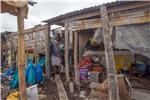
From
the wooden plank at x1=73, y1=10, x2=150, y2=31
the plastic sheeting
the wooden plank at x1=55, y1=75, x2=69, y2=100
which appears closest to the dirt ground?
the wooden plank at x1=55, y1=75, x2=69, y2=100

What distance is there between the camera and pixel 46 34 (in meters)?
11.4

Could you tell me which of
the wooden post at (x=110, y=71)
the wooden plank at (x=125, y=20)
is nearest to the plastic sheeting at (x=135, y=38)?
the wooden plank at (x=125, y=20)

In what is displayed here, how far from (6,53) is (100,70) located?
10.2 metres

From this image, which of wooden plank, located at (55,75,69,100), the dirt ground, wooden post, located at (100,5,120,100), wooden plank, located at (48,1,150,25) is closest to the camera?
wooden post, located at (100,5,120,100)

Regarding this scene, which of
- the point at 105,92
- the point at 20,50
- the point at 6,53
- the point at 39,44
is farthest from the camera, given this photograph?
the point at 6,53

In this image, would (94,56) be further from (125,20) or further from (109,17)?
(125,20)

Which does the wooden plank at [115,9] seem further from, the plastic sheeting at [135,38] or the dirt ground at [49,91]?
the dirt ground at [49,91]

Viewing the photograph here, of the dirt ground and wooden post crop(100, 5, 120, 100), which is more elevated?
wooden post crop(100, 5, 120, 100)

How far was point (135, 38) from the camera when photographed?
748cm

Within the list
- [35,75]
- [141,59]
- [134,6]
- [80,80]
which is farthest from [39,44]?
[134,6]

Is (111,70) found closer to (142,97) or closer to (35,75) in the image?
(142,97)

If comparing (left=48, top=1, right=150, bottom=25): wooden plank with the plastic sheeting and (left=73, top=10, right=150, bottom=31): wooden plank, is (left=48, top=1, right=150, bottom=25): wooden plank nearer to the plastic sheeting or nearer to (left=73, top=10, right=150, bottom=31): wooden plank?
(left=73, top=10, right=150, bottom=31): wooden plank

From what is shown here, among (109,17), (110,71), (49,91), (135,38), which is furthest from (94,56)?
(110,71)

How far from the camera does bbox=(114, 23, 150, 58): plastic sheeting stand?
23.9 feet
